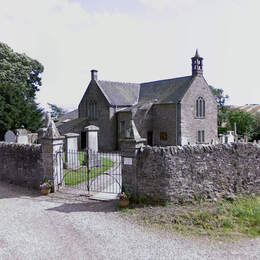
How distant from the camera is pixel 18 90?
96.3ft

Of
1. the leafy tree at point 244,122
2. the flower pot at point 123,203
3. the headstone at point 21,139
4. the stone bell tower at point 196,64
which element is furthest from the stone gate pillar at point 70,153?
the leafy tree at point 244,122

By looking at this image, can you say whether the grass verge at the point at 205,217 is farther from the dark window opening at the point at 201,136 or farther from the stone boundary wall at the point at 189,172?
the dark window opening at the point at 201,136

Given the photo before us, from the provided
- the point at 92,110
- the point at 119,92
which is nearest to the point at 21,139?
the point at 92,110

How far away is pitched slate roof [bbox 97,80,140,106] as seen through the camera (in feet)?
105

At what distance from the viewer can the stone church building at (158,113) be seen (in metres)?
29.7

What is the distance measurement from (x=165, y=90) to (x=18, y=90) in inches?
723

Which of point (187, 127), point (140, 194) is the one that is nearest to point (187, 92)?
point (187, 127)

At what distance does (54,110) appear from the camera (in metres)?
63.1

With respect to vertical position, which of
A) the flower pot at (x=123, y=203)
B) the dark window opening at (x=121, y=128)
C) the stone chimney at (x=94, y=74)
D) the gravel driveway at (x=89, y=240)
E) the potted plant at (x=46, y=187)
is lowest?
the gravel driveway at (x=89, y=240)

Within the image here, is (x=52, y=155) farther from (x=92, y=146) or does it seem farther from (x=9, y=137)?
(x=9, y=137)

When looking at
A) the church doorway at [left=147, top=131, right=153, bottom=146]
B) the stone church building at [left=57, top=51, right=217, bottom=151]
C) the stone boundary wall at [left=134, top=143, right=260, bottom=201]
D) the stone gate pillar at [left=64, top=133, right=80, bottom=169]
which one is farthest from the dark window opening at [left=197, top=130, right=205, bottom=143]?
the stone boundary wall at [left=134, top=143, right=260, bottom=201]

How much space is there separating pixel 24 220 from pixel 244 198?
7.84 meters

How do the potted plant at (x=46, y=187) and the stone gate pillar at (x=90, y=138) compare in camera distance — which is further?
the stone gate pillar at (x=90, y=138)

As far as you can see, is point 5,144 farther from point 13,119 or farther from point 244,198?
point 13,119
